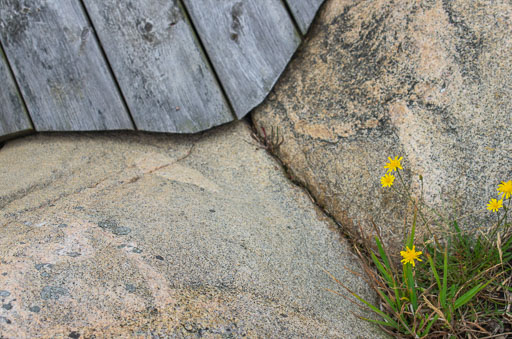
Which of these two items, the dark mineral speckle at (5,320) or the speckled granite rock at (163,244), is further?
the speckled granite rock at (163,244)

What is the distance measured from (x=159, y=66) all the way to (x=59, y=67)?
47cm

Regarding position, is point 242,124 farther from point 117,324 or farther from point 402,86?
point 117,324

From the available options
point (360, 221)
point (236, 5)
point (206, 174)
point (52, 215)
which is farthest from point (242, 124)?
point (52, 215)

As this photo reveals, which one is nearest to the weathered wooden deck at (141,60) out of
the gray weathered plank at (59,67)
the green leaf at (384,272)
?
the gray weathered plank at (59,67)

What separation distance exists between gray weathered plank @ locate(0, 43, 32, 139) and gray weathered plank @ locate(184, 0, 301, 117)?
3.05ft

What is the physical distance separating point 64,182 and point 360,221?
1256 millimetres

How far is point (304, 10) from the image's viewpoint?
212cm

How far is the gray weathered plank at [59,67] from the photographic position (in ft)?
6.70

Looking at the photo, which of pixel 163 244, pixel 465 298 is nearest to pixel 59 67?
pixel 163 244

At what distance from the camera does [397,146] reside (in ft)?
5.84

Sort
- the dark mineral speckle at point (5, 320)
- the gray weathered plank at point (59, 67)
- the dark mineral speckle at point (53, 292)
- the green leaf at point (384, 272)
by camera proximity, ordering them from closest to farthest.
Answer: the dark mineral speckle at point (5, 320) → the dark mineral speckle at point (53, 292) → the green leaf at point (384, 272) → the gray weathered plank at point (59, 67)

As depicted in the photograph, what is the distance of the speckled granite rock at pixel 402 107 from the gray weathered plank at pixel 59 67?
0.88m

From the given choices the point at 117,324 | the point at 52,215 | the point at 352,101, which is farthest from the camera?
the point at 352,101

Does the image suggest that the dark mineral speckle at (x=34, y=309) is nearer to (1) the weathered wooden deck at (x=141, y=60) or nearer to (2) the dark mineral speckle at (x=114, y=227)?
(2) the dark mineral speckle at (x=114, y=227)
